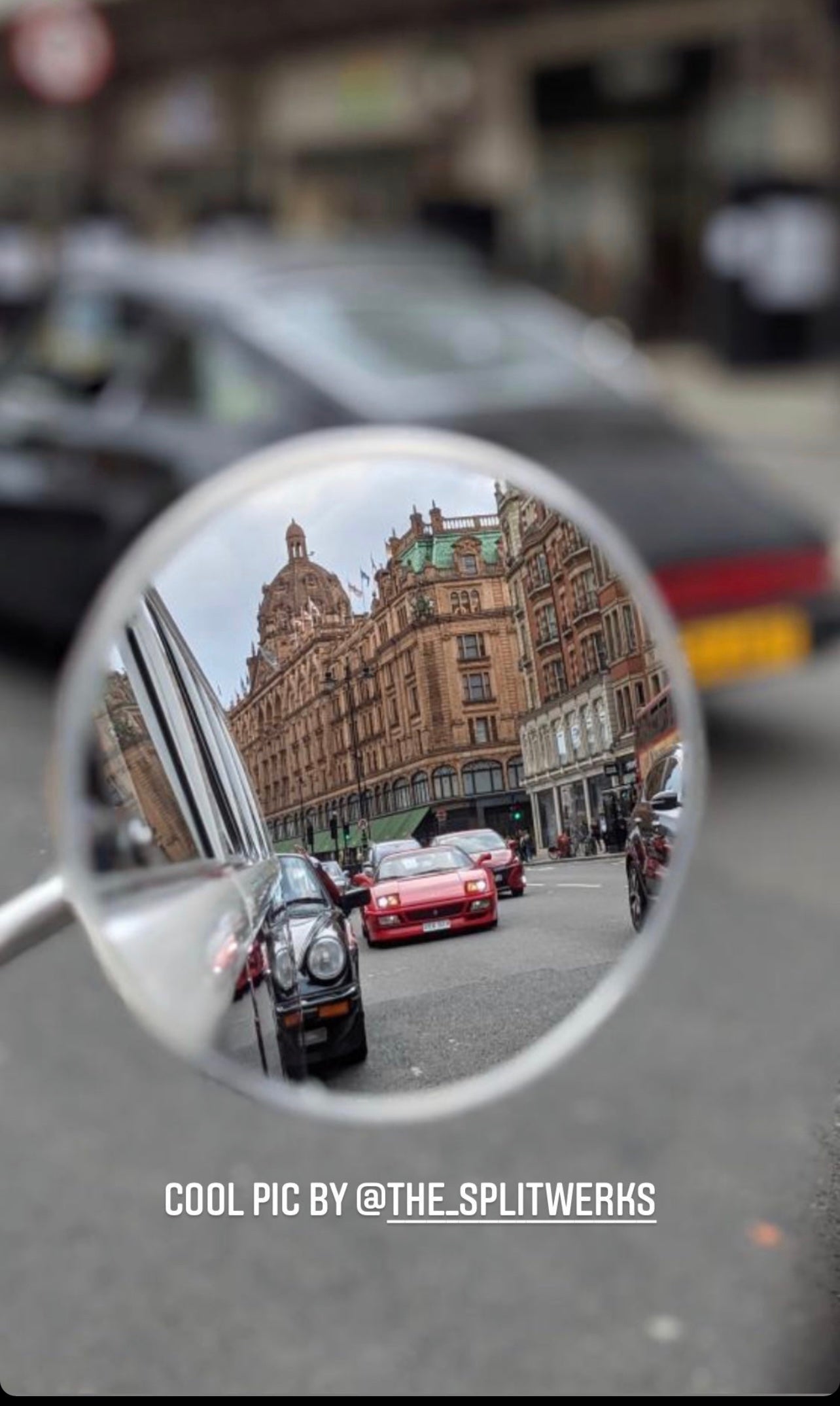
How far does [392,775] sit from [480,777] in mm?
73

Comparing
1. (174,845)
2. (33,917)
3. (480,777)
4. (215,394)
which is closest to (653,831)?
(480,777)

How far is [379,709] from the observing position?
4.51ft

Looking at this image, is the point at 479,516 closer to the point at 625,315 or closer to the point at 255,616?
the point at 255,616

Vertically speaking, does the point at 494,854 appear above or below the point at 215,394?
below

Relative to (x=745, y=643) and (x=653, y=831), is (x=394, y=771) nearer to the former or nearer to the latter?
(x=653, y=831)

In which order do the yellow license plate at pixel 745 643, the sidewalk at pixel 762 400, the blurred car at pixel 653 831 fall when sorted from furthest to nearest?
the sidewalk at pixel 762 400
the yellow license plate at pixel 745 643
the blurred car at pixel 653 831

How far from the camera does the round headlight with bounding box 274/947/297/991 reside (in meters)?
1.40

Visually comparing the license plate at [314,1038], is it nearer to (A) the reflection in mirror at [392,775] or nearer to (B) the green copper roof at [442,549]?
(A) the reflection in mirror at [392,775]

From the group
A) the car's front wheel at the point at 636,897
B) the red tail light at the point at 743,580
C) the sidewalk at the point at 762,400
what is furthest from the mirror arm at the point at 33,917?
the sidewalk at the point at 762,400

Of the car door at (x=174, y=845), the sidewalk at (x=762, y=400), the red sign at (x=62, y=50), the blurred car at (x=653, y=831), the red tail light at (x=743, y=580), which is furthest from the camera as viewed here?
the red sign at (x=62, y=50)

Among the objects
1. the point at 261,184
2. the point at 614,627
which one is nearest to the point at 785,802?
the point at 614,627

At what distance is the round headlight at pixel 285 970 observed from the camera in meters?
1.40

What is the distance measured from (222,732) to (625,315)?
20.8 metres

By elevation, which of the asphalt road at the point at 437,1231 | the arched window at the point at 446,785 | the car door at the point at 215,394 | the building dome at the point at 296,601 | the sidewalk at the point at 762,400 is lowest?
the asphalt road at the point at 437,1231
